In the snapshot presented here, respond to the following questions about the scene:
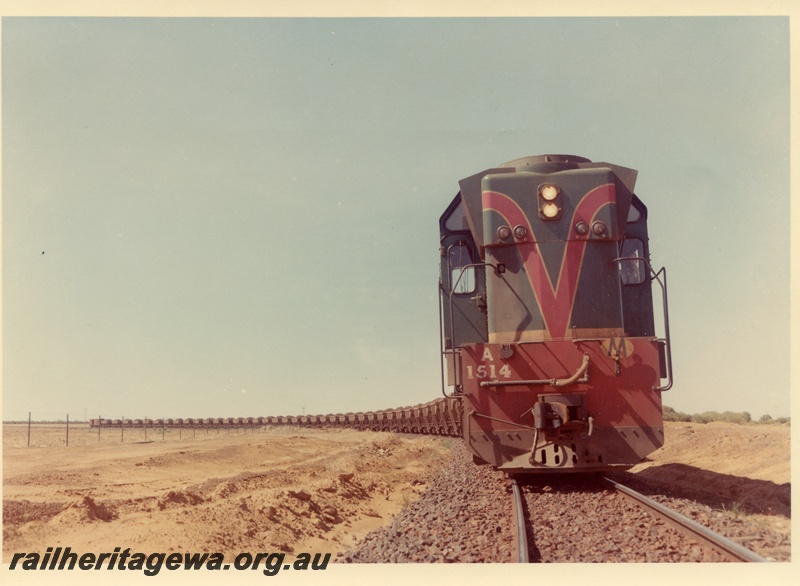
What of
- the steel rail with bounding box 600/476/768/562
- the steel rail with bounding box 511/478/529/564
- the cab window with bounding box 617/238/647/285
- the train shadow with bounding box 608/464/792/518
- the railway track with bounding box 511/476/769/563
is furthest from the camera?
the cab window with bounding box 617/238/647/285

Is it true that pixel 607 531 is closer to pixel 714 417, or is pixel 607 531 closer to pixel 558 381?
pixel 558 381

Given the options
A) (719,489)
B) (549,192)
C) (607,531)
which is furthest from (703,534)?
(719,489)

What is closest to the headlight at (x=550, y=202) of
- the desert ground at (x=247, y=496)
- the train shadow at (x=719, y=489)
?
the desert ground at (x=247, y=496)

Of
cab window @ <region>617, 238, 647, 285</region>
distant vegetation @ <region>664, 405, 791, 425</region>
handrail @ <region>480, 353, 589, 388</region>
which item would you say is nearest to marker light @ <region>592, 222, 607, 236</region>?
cab window @ <region>617, 238, 647, 285</region>

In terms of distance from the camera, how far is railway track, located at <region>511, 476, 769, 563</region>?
480cm

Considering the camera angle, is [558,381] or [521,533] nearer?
[521,533]

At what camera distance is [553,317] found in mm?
7805

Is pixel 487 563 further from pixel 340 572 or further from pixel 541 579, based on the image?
pixel 340 572

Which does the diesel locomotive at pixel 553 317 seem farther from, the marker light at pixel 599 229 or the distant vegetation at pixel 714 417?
the distant vegetation at pixel 714 417

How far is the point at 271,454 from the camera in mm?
21203

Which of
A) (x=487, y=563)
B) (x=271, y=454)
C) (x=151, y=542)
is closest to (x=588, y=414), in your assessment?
(x=487, y=563)

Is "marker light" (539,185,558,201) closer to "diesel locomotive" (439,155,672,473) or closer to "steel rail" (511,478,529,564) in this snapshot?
"diesel locomotive" (439,155,672,473)

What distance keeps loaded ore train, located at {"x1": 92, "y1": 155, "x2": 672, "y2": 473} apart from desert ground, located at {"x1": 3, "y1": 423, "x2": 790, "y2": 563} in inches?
39.7

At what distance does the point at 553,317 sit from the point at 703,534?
3267 mm
